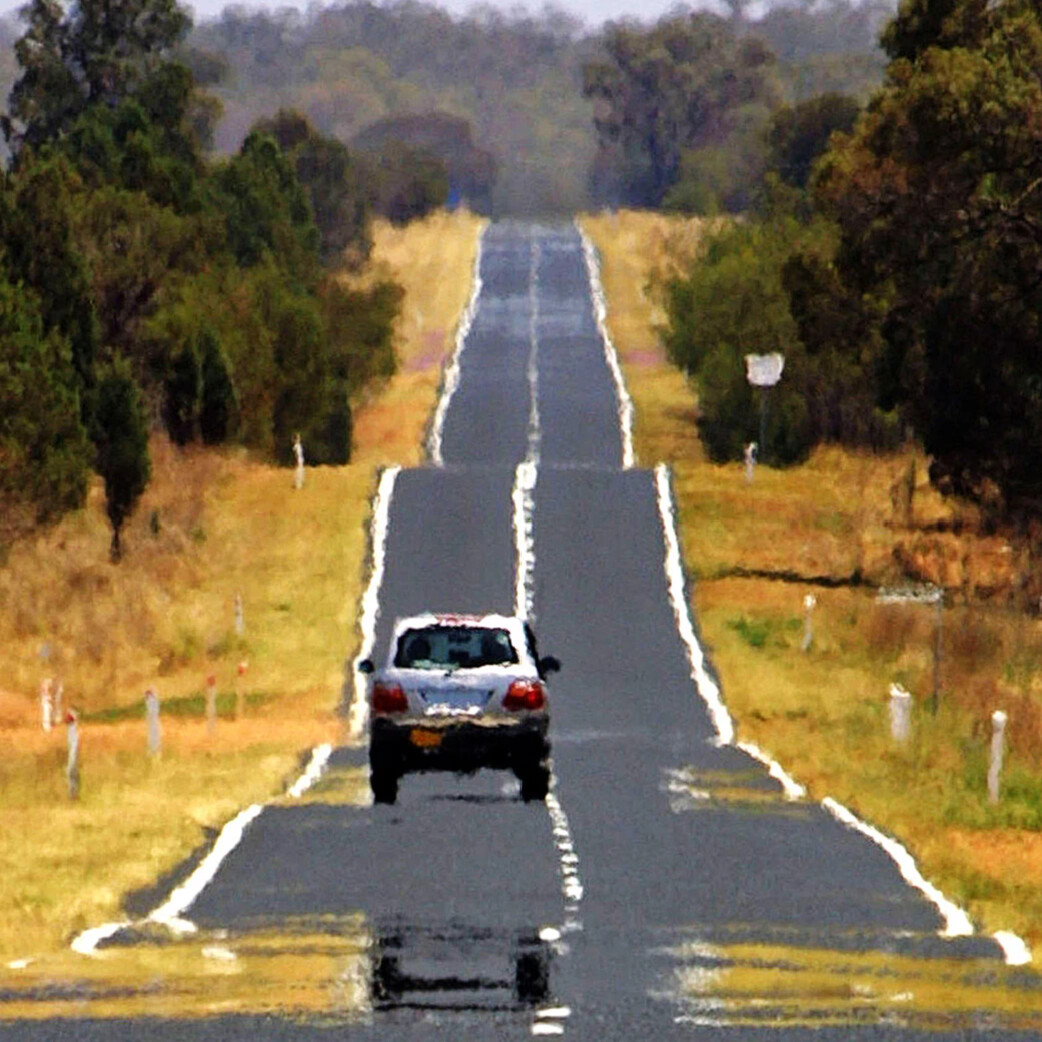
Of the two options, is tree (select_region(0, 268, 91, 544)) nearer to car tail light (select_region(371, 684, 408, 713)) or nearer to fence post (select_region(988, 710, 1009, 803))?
car tail light (select_region(371, 684, 408, 713))

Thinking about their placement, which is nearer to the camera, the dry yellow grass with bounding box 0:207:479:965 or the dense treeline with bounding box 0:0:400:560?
the dry yellow grass with bounding box 0:207:479:965

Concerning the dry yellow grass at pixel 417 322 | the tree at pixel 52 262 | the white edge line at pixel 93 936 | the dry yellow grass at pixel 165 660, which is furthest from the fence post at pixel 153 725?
the dry yellow grass at pixel 417 322

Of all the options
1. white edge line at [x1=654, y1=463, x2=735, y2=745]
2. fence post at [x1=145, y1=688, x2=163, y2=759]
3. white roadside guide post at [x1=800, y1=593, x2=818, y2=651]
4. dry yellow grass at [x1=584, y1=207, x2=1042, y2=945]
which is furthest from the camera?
white roadside guide post at [x1=800, y1=593, x2=818, y2=651]

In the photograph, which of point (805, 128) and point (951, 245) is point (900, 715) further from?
point (805, 128)

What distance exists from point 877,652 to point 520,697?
2228 cm

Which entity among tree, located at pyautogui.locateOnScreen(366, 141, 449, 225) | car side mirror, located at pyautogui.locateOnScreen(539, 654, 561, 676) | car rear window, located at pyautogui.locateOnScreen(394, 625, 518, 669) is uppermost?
car rear window, located at pyautogui.locateOnScreen(394, 625, 518, 669)

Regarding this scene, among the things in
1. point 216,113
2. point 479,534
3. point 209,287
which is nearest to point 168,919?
point 479,534

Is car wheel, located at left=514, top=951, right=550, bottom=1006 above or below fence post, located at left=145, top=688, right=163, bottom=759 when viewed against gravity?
above

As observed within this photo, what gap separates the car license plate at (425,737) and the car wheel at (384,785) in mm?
400

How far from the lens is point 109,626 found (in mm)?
52938

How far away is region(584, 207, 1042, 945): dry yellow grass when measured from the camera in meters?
28.4

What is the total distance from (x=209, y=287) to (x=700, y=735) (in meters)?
38.6

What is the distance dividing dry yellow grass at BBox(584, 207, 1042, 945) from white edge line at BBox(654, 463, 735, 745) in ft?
0.79

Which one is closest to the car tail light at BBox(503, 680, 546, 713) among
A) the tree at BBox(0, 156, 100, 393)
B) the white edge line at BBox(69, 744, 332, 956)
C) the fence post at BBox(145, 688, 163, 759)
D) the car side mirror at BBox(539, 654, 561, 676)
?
the car side mirror at BBox(539, 654, 561, 676)
